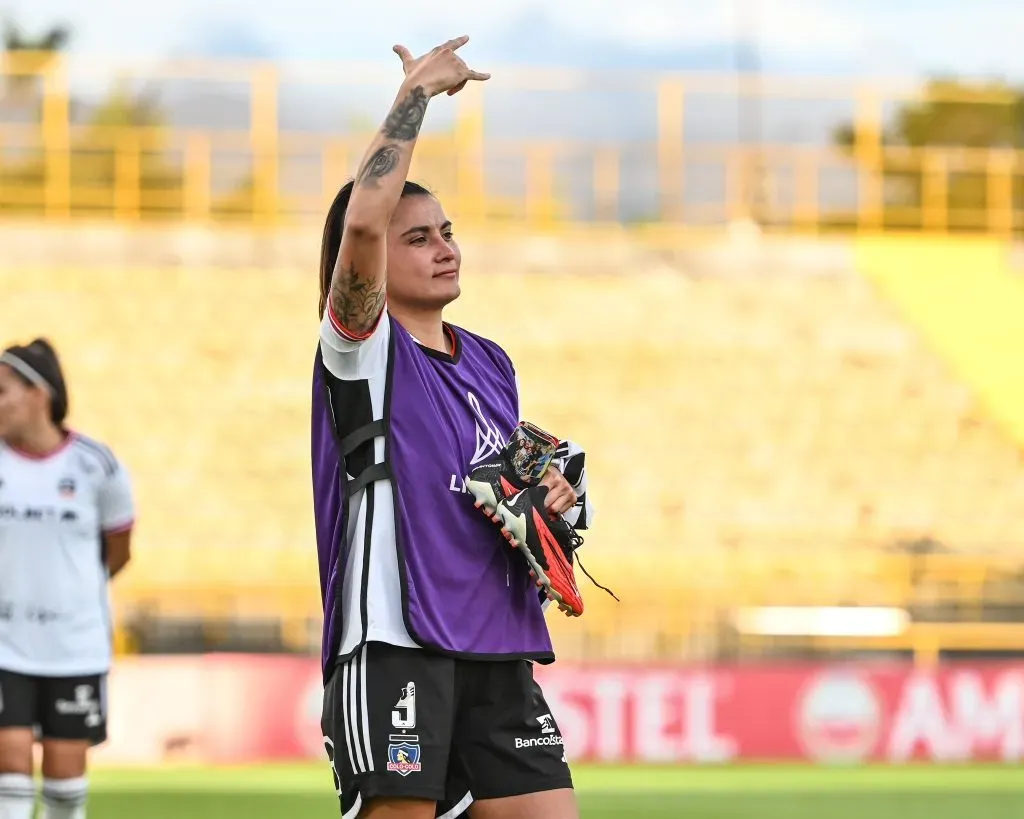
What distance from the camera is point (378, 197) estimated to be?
13.9 ft

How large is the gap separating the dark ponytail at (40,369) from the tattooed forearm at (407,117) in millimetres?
3492

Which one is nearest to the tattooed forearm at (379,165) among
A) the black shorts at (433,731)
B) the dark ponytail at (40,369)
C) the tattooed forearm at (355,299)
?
the tattooed forearm at (355,299)

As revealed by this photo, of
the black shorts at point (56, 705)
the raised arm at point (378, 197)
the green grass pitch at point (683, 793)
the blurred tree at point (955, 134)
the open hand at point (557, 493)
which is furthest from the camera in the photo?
the blurred tree at point (955, 134)

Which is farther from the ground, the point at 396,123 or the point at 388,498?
the point at 396,123

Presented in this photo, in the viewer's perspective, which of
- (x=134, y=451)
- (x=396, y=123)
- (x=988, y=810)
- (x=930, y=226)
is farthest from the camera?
(x=930, y=226)

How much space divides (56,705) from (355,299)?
12.7 feet

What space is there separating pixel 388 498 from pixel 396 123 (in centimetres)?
86

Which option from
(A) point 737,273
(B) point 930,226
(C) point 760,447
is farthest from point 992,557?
(B) point 930,226

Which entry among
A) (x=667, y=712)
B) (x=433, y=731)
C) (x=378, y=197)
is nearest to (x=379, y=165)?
(x=378, y=197)

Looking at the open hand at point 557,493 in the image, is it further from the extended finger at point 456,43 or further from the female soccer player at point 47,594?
the female soccer player at point 47,594

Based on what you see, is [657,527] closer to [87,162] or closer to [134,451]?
[134,451]

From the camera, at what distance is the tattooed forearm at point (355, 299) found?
427 centimetres

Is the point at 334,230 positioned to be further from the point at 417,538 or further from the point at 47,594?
the point at 47,594

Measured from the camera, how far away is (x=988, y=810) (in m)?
11.5
